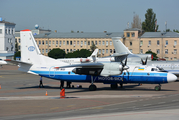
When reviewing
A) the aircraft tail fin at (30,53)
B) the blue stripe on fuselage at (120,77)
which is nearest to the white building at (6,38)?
the aircraft tail fin at (30,53)

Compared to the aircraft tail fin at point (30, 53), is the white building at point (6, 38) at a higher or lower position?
higher

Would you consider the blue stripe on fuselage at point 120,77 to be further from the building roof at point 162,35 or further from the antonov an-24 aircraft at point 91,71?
the building roof at point 162,35

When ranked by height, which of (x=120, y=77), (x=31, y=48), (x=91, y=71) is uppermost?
(x=31, y=48)

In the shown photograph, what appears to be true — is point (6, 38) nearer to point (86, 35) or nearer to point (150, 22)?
point (86, 35)

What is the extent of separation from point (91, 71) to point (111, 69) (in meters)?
2.63

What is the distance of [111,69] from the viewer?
110 ft

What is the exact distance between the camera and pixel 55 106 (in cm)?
2302

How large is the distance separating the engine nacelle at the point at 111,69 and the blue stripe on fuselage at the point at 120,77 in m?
1.00

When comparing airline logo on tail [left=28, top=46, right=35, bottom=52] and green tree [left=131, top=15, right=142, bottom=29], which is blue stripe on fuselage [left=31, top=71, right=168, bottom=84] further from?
green tree [left=131, top=15, right=142, bottom=29]

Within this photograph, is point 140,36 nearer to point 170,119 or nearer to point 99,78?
point 99,78

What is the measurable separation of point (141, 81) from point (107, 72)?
14.3ft

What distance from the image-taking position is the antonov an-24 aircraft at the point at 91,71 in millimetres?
33344

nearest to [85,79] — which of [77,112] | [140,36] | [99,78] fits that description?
[99,78]

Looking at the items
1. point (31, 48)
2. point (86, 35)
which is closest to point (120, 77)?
point (31, 48)
